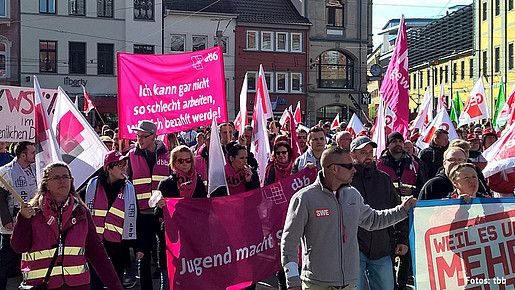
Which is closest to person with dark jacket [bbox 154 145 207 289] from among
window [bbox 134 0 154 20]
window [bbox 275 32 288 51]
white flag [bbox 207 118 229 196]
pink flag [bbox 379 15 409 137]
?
white flag [bbox 207 118 229 196]

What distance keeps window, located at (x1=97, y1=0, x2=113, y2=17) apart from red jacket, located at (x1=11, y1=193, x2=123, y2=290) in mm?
35913

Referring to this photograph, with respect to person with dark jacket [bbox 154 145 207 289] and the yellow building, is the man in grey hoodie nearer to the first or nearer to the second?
person with dark jacket [bbox 154 145 207 289]

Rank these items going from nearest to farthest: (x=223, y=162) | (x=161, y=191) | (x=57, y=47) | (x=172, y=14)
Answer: (x=161, y=191) → (x=223, y=162) → (x=57, y=47) → (x=172, y=14)

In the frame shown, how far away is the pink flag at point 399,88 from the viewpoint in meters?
11.4

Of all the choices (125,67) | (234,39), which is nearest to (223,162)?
(125,67)

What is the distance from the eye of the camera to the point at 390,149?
8.08 metres

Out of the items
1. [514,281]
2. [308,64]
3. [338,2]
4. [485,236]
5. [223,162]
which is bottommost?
[514,281]

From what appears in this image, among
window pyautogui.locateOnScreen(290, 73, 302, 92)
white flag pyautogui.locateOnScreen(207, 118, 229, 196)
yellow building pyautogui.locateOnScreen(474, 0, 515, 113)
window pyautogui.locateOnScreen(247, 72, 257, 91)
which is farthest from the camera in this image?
yellow building pyautogui.locateOnScreen(474, 0, 515, 113)

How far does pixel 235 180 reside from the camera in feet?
25.3

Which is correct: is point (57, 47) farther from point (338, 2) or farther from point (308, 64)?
point (338, 2)

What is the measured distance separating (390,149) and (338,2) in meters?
40.7

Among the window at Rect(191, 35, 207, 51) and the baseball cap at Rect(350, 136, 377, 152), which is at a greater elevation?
the window at Rect(191, 35, 207, 51)

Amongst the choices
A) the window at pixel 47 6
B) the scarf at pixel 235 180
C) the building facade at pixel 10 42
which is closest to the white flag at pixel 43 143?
the scarf at pixel 235 180

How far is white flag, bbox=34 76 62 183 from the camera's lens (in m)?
5.97
